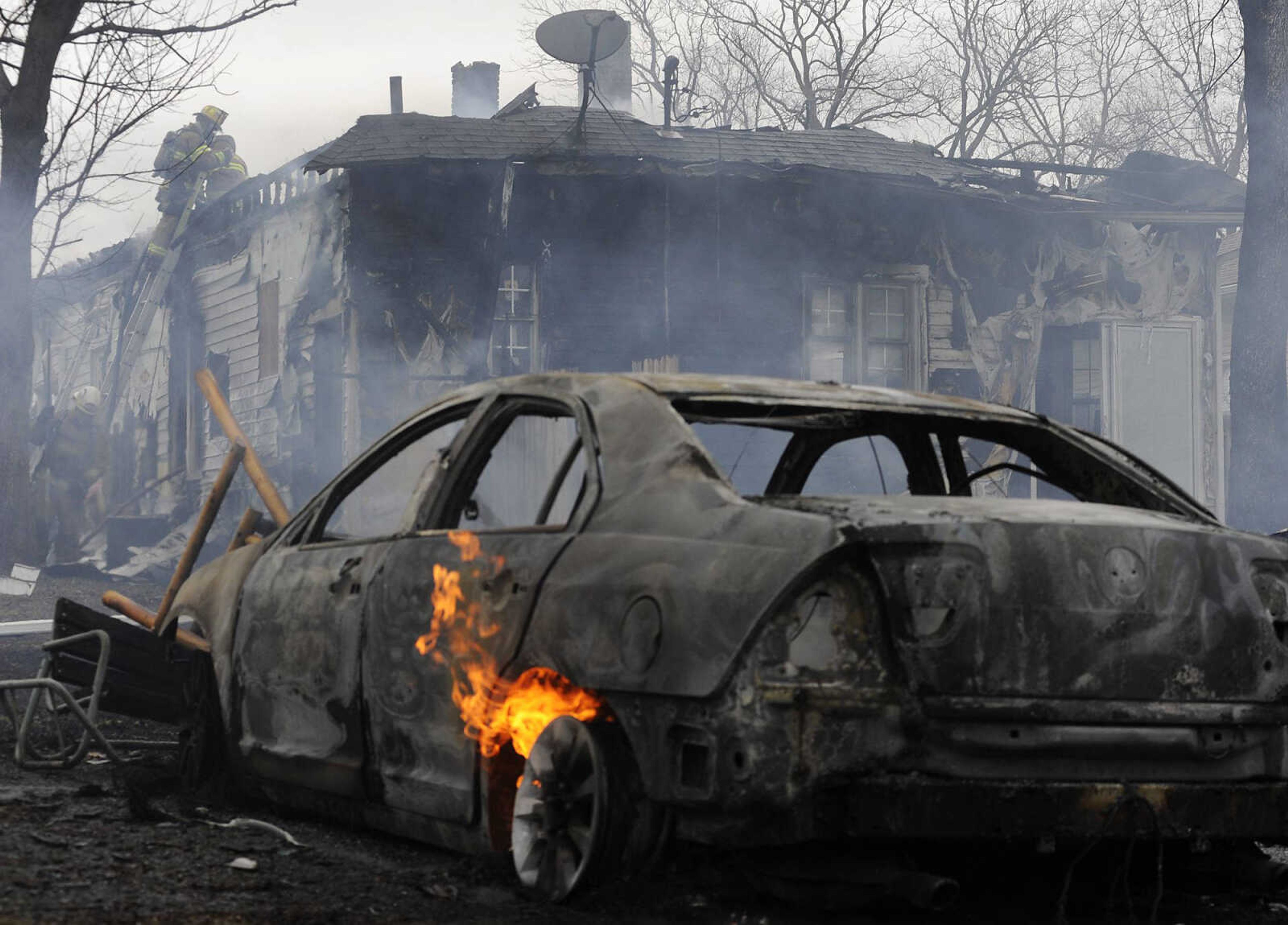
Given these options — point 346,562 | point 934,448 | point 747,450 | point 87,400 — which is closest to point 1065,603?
point 934,448

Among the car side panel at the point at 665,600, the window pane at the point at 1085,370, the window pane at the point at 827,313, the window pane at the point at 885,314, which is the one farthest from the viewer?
the window pane at the point at 1085,370

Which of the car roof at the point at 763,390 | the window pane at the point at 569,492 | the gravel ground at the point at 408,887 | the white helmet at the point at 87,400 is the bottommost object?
the gravel ground at the point at 408,887

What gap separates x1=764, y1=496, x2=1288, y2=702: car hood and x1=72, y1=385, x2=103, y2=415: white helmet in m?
25.5

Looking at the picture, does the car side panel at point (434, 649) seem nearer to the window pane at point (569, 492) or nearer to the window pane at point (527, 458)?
the window pane at point (569, 492)

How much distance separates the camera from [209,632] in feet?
20.2

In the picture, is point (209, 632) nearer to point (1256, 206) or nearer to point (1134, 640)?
point (1134, 640)

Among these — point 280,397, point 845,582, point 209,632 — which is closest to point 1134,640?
point 845,582

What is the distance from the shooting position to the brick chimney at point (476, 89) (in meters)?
28.8

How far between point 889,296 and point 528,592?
16487 mm

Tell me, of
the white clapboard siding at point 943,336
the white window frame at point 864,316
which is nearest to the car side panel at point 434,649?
the white window frame at point 864,316

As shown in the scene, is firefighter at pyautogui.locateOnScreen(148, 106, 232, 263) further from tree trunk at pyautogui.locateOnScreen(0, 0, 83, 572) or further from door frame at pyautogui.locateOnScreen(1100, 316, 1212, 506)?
door frame at pyautogui.locateOnScreen(1100, 316, 1212, 506)

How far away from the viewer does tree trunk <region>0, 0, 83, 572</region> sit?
18672 millimetres

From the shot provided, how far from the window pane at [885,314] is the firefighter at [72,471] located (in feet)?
39.8

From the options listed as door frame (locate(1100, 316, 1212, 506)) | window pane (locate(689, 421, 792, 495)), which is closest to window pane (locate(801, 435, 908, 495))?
window pane (locate(689, 421, 792, 495))
